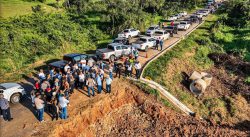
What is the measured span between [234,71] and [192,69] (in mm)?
5363

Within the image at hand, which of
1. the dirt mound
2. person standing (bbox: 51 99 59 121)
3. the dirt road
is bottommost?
the dirt mound

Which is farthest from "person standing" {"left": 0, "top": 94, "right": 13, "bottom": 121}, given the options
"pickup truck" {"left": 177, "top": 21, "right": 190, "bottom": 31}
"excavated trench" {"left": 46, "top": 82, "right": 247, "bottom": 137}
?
"pickup truck" {"left": 177, "top": 21, "right": 190, "bottom": 31}

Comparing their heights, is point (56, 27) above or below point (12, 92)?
above

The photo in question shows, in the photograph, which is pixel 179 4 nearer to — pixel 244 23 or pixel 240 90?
pixel 244 23

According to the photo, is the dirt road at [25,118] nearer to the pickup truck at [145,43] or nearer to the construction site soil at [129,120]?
the construction site soil at [129,120]

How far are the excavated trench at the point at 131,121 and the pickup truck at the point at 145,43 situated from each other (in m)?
10.7

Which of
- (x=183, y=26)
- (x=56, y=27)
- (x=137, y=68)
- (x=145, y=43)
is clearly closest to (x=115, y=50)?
(x=137, y=68)

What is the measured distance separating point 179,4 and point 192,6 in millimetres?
6270

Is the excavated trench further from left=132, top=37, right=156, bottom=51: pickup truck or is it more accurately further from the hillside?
left=132, top=37, right=156, bottom=51: pickup truck

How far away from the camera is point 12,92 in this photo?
17234 mm

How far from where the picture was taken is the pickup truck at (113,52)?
25.5 m

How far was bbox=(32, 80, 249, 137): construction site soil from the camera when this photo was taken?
1625cm

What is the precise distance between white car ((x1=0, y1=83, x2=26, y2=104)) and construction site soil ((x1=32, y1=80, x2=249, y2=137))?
3868mm

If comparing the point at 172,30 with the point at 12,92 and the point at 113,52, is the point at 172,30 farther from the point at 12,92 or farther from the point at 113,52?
the point at 12,92
